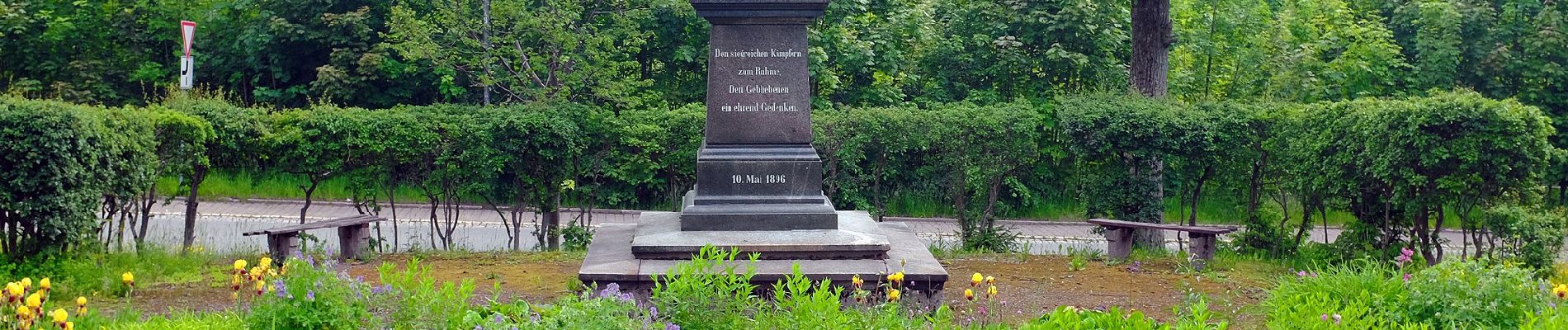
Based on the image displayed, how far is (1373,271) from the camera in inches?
272

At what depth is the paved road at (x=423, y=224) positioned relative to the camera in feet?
47.3

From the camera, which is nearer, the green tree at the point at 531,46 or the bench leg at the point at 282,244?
the bench leg at the point at 282,244

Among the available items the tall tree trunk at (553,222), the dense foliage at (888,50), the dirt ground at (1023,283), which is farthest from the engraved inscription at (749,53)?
the dense foliage at (888,50)

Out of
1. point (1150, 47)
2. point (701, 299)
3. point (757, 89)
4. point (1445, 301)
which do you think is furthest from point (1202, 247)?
point (701, 299)

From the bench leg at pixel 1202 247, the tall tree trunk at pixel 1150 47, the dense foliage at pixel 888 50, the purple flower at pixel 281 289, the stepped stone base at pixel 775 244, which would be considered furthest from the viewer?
the dense foliage at pixel 888 50

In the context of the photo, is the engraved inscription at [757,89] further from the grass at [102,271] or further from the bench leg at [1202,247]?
the grass at [102,271]

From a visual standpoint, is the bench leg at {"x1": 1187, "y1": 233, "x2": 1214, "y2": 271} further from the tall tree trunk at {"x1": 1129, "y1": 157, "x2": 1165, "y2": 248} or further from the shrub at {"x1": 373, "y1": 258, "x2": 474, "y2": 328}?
→ the shrub at {"x1": 373, "y1": 258, "x2": 474, "y2": 328}

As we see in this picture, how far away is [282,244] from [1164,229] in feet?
23.1

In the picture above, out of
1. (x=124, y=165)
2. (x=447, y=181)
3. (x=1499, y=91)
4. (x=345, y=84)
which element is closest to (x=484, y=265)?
(x=447, y=181)

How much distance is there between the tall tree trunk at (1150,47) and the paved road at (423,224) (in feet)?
5.99

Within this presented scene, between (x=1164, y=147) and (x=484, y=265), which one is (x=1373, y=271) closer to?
(x=1164, y=147)

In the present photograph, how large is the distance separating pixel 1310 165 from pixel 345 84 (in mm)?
13136

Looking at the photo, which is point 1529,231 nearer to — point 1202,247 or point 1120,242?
point 1202,247

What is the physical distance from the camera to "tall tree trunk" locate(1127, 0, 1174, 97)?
1389cm
